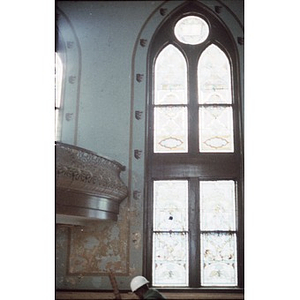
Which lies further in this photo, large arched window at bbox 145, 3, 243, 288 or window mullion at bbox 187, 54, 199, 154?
window mullion at bbox 187, 54, 199, 154

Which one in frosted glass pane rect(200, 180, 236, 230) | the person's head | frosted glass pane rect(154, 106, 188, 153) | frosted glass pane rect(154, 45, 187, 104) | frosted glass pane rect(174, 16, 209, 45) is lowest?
the person's head

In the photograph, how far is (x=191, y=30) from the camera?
1.54 meters

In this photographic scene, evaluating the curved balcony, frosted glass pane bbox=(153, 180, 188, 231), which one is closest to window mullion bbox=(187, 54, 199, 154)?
frosted glass pane bbox=(153, 180, 188, 231)

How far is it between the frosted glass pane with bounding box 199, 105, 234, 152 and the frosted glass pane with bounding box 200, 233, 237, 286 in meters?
0.25

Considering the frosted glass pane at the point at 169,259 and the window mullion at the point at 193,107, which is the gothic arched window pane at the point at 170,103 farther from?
the frosted glass pane at the point at 169,259

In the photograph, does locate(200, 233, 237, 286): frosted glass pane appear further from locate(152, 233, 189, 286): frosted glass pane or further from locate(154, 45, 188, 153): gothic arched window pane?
locate(154, 45, 188, 153): gothic arched window pane

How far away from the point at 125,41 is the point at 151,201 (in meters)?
0.50

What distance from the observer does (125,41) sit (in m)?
1.55

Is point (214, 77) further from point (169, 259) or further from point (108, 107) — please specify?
point (169, 259)

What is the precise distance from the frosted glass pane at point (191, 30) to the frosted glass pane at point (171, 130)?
220 millimetres

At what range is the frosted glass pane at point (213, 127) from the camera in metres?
1.43

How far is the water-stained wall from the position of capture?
4.36 ft
